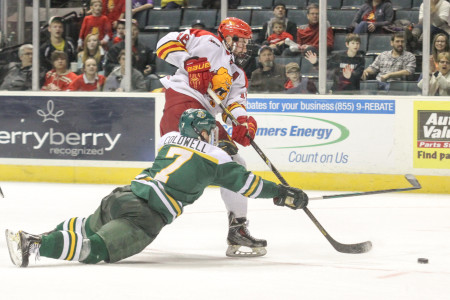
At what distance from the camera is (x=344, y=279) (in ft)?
13.1

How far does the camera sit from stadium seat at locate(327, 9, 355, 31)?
775 centimetres

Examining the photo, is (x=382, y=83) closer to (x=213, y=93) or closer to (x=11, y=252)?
(x=213, y=93)

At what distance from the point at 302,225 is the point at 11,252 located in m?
2.23

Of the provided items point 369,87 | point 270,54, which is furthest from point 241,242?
point 270,54

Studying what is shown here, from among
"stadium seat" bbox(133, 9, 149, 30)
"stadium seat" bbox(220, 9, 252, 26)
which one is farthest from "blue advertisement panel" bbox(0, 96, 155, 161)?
"stadium seat" bbox(220, 9, 252, 26)

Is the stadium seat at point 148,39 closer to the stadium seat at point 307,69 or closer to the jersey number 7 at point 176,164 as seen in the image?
the stadium seat at point 307,69

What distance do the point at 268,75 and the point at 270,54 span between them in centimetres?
17

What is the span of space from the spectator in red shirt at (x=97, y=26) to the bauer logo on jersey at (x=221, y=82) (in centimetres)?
349

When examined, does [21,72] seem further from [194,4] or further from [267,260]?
[267,260]

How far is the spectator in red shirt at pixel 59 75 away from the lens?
8445 millimetres

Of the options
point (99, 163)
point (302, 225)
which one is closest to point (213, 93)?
point (302, 225)

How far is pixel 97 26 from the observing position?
8453 millimetres

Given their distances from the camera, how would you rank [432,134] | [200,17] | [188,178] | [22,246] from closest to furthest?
[22,246] → [188,178] → [432,134] → [200,17]

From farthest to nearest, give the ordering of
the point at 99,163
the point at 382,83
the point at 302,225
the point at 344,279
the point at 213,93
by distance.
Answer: the point at 99,163
the point at 382,83
the point at 302,225
the point at 213,93
the point at 344,279
